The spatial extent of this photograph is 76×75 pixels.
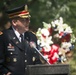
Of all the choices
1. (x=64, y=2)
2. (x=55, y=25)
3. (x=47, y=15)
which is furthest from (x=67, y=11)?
(x=55, y=25)

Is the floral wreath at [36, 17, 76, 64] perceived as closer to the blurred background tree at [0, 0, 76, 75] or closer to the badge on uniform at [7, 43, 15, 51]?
the badge on uniform at [7, 43, 15, 51]

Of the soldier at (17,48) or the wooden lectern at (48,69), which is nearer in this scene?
the wooden lectern at (48,69)

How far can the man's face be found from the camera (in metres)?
6.68

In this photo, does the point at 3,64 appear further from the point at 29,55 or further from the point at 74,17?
the point at 74,17

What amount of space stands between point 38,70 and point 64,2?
1155 centimetres

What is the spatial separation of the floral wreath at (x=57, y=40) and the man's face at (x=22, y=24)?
1.61 m

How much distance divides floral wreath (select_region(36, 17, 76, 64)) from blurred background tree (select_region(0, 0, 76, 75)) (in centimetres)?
551

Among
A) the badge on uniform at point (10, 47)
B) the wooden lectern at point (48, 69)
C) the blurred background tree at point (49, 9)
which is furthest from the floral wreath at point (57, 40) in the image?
the blurred background tree at point (49, 9)

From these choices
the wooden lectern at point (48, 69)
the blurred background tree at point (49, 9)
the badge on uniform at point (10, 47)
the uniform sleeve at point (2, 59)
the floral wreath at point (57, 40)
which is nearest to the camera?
the wooden lectern at point (48, 69)

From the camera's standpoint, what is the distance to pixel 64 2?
57.0 feet

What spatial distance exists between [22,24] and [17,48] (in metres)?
0.33

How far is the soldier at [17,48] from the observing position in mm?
6688

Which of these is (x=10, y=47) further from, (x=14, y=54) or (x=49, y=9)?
(x=49, y=9)

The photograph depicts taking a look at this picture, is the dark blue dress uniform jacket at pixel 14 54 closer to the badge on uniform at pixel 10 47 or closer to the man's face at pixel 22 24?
the badge on uniform at pixel 10 47
